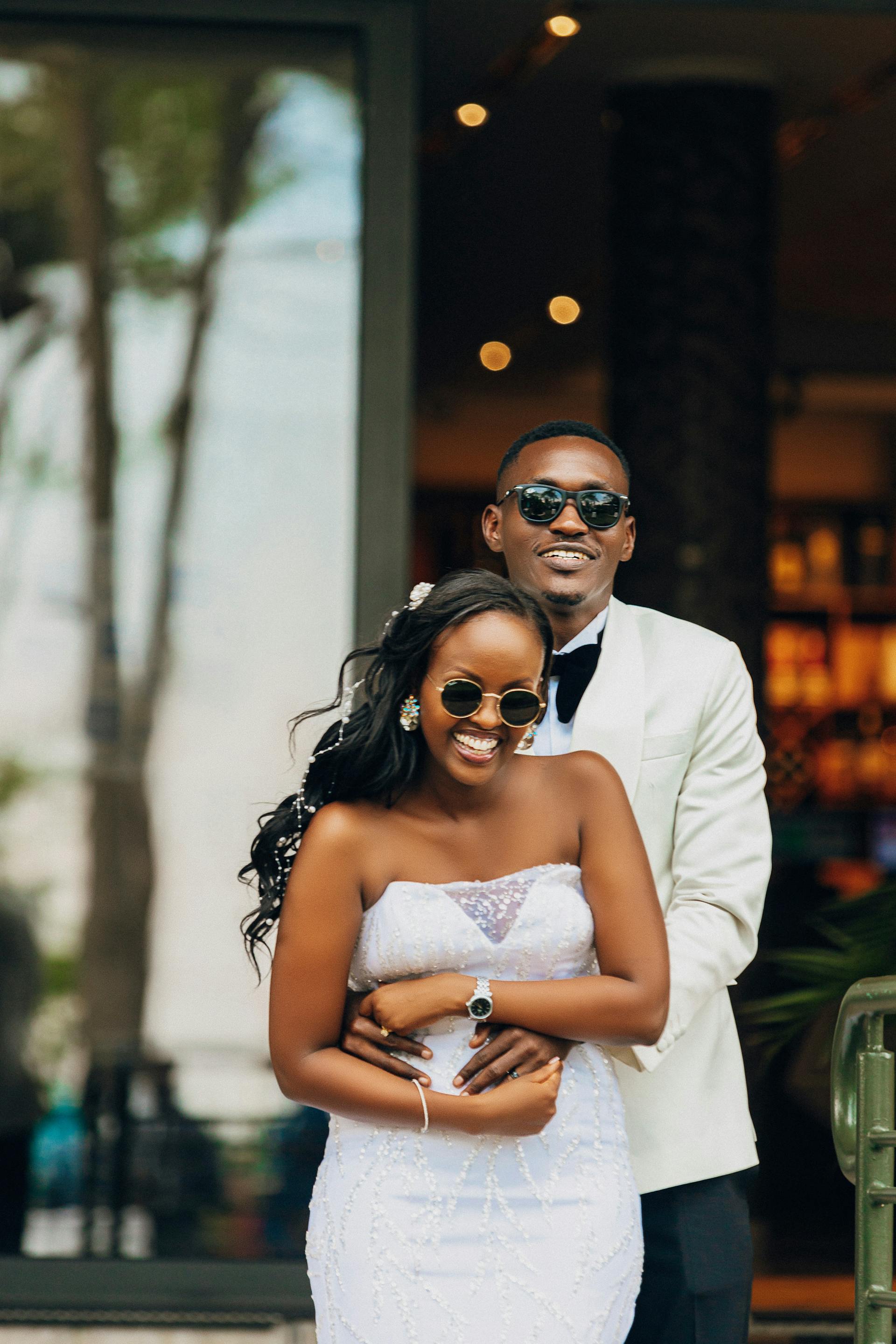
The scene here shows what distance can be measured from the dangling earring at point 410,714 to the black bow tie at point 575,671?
32 centimetres

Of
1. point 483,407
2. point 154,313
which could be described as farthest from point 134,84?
point 483,407

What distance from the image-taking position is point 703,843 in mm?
2078

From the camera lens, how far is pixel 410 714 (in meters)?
1.91

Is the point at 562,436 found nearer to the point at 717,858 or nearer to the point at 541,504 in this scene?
the point at 541,504

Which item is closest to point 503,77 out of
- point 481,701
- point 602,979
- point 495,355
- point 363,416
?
point 363,416

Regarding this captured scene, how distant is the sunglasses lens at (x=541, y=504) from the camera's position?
2.10 meters

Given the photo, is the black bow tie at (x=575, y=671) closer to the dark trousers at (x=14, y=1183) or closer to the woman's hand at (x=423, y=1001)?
the woman's hand at (x=423, y=1001)

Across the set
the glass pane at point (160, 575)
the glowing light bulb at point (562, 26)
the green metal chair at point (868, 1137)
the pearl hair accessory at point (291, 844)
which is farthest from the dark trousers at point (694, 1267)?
the glowing light bulb at point (562, 26)

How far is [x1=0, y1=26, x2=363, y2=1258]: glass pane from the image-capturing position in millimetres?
4301

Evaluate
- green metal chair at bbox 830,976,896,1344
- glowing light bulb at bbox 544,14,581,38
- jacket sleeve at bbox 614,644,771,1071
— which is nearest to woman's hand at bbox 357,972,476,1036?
jacket sleeve at bbox 614,644,771,1071

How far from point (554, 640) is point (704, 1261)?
0.79 metres

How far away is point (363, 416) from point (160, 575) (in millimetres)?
723

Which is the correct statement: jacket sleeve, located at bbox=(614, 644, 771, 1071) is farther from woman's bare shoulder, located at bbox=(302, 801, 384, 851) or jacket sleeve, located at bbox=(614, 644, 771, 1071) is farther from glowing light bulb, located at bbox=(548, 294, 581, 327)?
glowing light bulb, located at bbox=(548, 294, 581, 327)

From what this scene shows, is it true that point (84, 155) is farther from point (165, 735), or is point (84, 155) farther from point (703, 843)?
point (703, 843)
